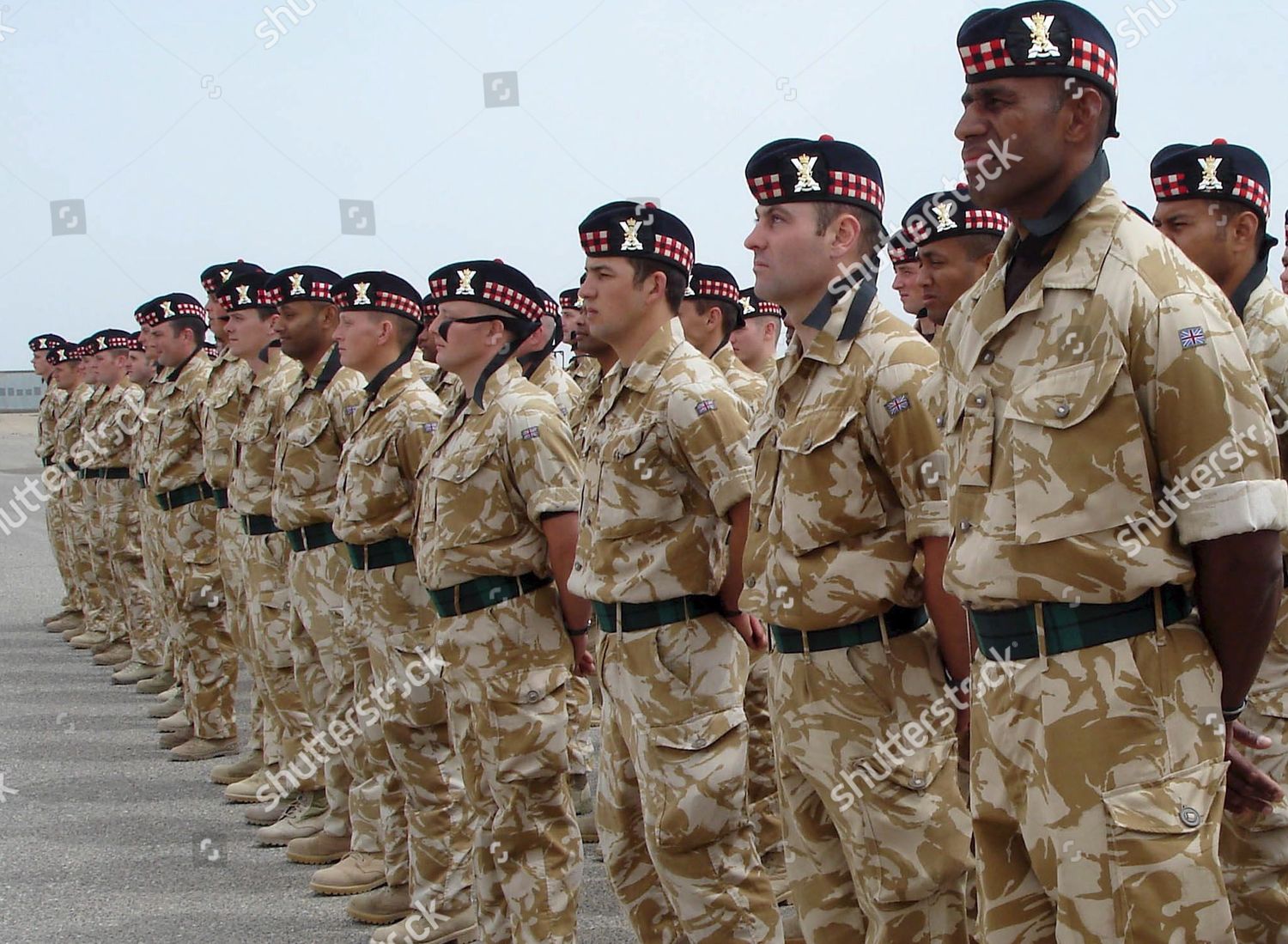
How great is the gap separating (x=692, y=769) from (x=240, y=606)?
4.55 meters

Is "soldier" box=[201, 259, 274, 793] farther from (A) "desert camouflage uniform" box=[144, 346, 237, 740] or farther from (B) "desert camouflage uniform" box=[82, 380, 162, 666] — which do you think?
(B) "desert camouflage uniform" box=[82, 380, 162, 666]

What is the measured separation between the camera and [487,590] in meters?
4.29

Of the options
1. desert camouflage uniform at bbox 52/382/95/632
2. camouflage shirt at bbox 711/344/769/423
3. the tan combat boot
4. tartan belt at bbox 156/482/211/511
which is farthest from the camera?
desert camouflage uniform at bbox 52/382/95/632

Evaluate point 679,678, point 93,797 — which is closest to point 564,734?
point 679,678

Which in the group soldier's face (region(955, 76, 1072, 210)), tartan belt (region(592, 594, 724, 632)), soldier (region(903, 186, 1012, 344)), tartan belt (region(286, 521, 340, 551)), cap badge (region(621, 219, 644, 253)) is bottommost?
tartan belt (region(592, 594, 724, 632))

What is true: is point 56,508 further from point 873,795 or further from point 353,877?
point 873,795

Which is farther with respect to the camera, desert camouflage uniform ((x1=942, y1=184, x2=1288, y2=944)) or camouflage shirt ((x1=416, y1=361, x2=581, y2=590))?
camouflage shirt ((x1=416, y1=361, x2=581, y2=590))

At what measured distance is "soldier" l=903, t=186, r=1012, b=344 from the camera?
13.1ft

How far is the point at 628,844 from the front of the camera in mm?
3805

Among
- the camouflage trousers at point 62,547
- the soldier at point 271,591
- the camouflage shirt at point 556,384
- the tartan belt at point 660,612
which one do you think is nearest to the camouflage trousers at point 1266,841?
the tartan belt at point 660,612

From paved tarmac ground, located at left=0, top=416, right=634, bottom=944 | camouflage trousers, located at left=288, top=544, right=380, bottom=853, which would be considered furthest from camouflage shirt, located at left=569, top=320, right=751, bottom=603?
camouflage trousers, located at left=288, top=544, right=380, bottom=853

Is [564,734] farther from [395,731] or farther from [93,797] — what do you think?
[93,797]

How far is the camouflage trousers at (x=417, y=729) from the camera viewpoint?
4891mm

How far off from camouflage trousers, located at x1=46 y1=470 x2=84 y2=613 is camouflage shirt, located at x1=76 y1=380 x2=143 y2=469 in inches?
63.6
